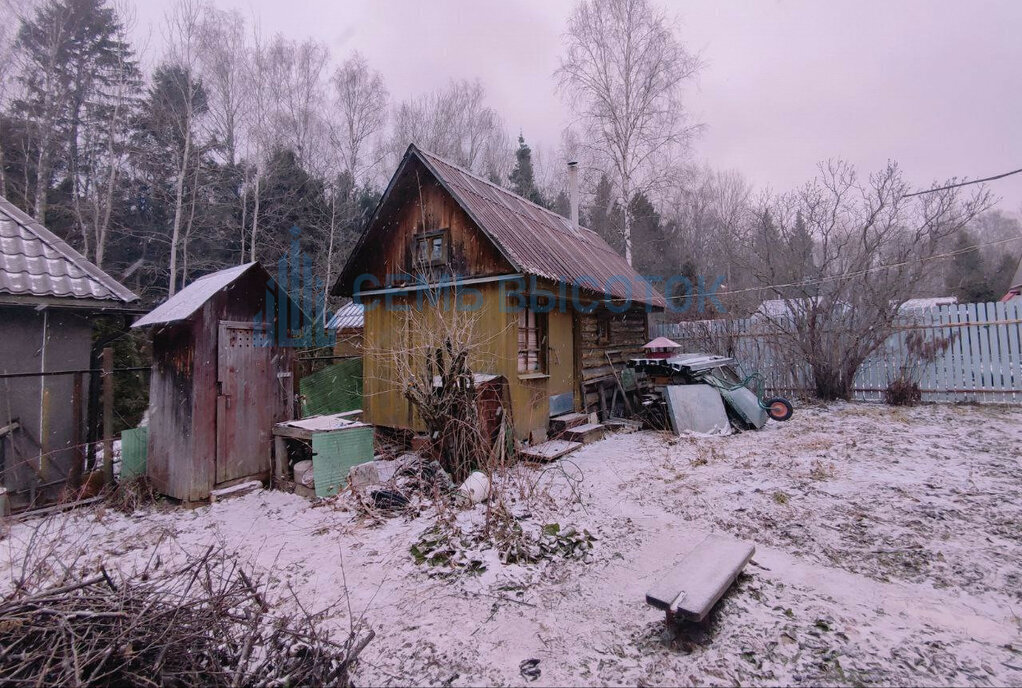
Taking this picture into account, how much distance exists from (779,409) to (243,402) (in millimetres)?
9981

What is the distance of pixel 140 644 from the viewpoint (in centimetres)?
203

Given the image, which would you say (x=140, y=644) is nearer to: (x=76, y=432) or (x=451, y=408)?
(x=451, y=408)

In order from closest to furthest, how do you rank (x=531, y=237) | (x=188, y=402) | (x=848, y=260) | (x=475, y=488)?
(x=475, y=488), (x=188, y=402), (x=531, y=237), (x=848, y=260)

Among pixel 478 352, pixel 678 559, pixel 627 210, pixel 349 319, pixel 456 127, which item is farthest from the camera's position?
pixel 456 127

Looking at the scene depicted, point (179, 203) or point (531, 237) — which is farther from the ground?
point (179, 203)

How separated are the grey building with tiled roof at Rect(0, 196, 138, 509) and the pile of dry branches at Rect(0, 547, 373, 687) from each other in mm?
4561

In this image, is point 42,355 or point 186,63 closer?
point 42,355

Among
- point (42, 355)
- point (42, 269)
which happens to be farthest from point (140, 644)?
point (42, 269)

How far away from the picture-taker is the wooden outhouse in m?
7.43

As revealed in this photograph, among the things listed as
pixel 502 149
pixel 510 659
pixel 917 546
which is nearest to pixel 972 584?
pixel 917 546

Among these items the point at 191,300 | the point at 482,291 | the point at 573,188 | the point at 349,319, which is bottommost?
the point at 191,300

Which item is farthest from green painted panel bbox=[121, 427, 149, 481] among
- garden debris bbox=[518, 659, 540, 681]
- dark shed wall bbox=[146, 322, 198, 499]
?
garden debris bbox=[518, 659, 540, 681]

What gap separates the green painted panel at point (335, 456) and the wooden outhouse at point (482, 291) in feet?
3.57

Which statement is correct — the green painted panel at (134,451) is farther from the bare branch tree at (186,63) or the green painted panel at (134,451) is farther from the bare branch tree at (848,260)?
the bare branch tree at (848,260)
